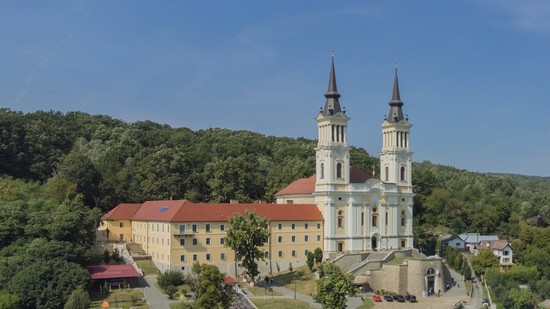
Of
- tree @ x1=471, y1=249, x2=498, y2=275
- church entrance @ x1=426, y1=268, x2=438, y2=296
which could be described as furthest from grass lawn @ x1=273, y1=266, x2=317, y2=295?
tree @ x1=471, y1=249, x2=498, y2=275

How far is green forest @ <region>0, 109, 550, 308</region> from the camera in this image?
60.7 meters

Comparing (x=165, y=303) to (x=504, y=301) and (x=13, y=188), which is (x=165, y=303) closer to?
(x=13, y=188)

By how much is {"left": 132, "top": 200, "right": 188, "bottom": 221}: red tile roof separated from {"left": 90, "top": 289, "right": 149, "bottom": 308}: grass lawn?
9.09m

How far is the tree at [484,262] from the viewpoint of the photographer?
78.1m

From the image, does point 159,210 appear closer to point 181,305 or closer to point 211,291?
point 181,305

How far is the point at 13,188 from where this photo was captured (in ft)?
247

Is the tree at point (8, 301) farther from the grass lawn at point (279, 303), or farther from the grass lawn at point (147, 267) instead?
the grass lawn at point (279, 303)

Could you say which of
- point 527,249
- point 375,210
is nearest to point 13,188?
point 375,210

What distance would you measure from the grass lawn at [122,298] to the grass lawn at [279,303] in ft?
33.1

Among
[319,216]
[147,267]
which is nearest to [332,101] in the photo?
[319,216]

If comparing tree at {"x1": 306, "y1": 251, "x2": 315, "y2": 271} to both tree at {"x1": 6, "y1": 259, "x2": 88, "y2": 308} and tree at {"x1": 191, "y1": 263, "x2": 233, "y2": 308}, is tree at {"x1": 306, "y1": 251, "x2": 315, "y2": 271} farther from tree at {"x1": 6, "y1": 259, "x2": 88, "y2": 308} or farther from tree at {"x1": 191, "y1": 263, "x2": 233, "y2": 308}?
tree at {"x1": 6, "y1": 259, "x2": 88, "y2": 308}

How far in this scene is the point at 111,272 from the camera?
207 ft

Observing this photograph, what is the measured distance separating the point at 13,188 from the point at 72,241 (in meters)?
14.7

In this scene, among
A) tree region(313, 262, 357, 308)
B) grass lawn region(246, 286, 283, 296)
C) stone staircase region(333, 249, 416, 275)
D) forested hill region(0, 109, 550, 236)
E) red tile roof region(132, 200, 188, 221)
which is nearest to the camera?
tree region(313, 262, 357, 308)
